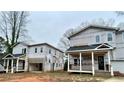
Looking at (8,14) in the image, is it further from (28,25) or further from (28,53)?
(28,53)

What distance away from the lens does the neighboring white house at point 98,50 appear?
536 inches

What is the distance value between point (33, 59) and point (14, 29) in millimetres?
6463

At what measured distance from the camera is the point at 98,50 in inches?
538

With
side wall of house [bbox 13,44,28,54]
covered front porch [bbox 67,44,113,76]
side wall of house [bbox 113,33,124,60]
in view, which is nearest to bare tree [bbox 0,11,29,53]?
side wall of house [bbox 13,44,28,54]

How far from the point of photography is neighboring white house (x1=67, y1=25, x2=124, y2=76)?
536 inches

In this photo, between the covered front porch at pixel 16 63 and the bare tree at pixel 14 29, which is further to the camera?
the bare tree at pixel 14 29

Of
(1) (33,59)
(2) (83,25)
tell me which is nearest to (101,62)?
(1) (33,59)

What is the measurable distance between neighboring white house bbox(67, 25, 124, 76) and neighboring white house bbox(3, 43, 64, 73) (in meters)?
3.73

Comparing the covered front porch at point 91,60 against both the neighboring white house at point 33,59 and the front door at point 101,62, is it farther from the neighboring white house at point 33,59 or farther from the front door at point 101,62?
the neighboring white house at point 33,59

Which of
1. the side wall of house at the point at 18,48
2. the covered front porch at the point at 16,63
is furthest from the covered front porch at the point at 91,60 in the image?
the side wall of house at the point at 18,48

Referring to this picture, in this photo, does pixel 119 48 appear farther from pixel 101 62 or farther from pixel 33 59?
pixel 33 59

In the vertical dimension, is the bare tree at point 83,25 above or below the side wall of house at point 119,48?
above

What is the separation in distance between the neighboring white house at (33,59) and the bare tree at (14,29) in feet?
7.99
